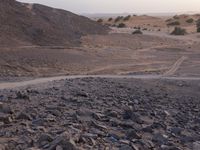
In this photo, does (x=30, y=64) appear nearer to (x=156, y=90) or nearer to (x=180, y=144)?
(x=156, y=90)

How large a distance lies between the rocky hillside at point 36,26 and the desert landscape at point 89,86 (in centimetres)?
9

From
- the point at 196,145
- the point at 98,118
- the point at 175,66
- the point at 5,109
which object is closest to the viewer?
the point at 196,145

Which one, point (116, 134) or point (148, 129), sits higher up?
point (116, 134)

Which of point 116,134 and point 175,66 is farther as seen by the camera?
point 175,66

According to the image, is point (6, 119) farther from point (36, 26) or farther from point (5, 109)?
point (36, 26)

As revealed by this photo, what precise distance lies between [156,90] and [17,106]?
954 cm

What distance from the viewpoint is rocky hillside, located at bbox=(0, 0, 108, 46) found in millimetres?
37625

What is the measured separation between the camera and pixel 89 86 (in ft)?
73.8

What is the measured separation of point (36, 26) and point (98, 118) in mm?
26647

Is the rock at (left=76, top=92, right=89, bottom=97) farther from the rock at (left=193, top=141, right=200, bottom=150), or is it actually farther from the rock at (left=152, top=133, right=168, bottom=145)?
the rock at (left=193, top=141, right=200, bottom=150)

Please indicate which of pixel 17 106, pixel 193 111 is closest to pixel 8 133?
pixel 17 106

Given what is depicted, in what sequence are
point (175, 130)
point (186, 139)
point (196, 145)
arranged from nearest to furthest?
point (196, 145), point (186, 139), point (175, 130)

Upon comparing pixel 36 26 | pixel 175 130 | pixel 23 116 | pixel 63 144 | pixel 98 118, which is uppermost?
pixel 36 26

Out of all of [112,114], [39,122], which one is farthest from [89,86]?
[39,122]
